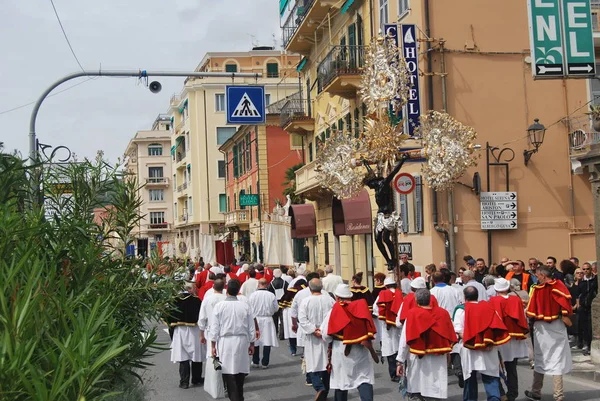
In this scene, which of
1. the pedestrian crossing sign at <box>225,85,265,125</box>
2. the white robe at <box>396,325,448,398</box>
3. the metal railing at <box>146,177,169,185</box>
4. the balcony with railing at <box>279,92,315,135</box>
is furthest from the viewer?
the metal railing at <box>146,177,169,185</box>

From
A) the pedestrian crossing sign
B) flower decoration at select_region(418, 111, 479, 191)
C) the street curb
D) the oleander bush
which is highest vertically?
the pedestrian crossing sign

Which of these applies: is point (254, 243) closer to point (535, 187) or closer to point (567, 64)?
point (535, 187)

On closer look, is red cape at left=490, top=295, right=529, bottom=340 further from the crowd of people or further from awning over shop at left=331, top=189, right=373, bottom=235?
awning over shop at left=331, top=189, right=373, bottom=235

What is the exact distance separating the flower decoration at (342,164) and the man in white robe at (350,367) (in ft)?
24.6

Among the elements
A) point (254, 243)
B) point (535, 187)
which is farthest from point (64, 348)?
point (254, 243)

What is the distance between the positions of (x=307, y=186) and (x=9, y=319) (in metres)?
29.3

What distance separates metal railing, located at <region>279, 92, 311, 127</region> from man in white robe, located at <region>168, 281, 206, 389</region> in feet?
74.1

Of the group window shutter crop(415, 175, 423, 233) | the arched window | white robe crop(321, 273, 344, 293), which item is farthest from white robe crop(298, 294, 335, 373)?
the arched window

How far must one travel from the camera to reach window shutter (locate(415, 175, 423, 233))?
76.7ft

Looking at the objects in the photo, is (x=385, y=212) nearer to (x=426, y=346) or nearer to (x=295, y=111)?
(x=426, y=346)

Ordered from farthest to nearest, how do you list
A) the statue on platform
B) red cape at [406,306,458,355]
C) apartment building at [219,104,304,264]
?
apartment building at [219,104,304,264] < the statue on platform < red cape at [406,306,458,355]

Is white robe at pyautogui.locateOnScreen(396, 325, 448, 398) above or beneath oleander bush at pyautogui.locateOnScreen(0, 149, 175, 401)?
beneath

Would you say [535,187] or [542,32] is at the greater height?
[542,32]

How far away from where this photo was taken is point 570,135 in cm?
2416
